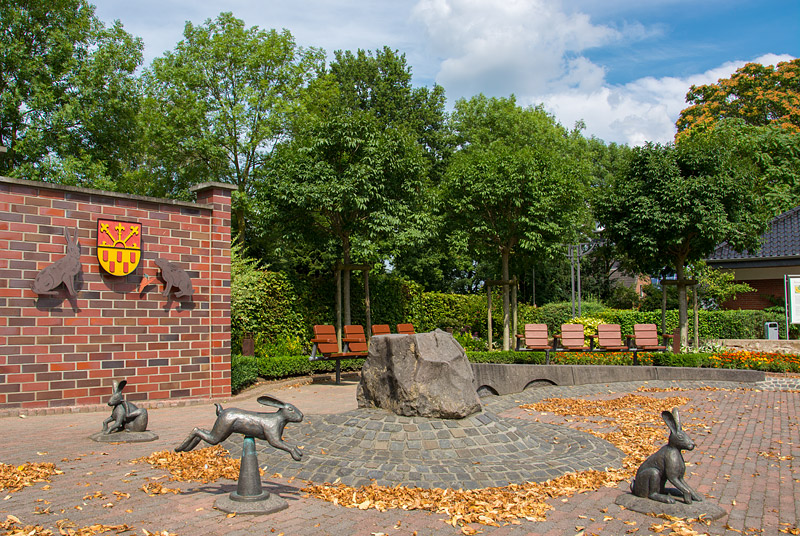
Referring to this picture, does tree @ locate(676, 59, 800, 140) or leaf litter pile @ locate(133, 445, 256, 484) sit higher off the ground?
tree @ locate(676, 59, 800, 140)

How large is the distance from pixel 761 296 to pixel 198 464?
25079 mm

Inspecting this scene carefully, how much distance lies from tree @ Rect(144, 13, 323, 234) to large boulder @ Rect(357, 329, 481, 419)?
15.1 metres

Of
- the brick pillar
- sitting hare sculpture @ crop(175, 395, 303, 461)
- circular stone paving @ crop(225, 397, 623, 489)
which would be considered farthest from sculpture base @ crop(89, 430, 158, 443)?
the brick pillar

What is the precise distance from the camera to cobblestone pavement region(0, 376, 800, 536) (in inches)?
170

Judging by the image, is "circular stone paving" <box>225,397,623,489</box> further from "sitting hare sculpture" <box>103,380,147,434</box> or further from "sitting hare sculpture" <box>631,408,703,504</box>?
"sitting hare sculpture" <box>103,380,147,434</box>

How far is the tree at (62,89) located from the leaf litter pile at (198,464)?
16903 millimetres

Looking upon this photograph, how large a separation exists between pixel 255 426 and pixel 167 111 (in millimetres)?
20175

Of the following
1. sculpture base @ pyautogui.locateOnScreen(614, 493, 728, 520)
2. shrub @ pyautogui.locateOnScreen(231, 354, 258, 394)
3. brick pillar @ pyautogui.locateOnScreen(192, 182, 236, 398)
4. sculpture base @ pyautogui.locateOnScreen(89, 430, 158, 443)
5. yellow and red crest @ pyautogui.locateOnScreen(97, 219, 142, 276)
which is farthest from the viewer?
shrub @ pyautogui.locateOnScreen(231, 354, 258, 394)

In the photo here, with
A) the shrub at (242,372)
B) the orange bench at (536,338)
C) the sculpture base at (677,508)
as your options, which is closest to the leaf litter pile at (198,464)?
the sculpture base at (677,508)

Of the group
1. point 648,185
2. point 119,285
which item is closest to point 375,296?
point 648,185

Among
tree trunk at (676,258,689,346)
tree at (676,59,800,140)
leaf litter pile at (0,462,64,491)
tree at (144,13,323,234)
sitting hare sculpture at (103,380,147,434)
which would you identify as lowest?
leaf litter pile at (0,462,64,491)

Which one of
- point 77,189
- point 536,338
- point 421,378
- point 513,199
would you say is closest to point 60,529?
point 421,378

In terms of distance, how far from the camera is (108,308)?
9367 mm

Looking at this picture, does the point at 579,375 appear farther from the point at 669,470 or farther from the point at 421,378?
the point at 669,470
